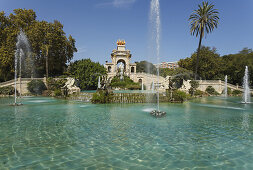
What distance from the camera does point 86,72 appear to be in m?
32.1

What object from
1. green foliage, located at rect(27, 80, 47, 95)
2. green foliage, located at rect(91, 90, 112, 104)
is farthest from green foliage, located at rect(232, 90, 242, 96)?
green foliage, located at rect(27, 80, 47, 95)

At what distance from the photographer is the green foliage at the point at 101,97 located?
15438mm

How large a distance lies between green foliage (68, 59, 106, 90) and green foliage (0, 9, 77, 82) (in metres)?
5.30

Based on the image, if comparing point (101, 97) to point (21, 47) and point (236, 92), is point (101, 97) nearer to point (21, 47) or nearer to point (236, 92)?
point (21, 47)

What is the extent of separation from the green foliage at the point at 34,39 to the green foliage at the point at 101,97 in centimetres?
2078

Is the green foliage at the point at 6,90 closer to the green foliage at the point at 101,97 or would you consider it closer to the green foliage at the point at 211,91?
the green foliage at the point at 101,97

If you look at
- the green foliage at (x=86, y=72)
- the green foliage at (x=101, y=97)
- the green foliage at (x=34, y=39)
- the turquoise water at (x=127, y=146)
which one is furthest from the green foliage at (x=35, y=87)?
the turquoise water at (x=127, y=146)

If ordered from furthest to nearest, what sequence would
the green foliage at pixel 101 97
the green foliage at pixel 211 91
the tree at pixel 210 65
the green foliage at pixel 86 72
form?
the tree at pixel 210 65, the green foliage at pixel 86 72, the green foliage at pixel 211 91, the green foliage at pixel 101 97

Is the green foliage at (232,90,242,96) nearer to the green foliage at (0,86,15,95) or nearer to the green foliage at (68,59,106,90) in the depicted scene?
the green foliage at (68,59,106,90)

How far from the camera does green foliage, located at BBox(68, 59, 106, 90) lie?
3200cm

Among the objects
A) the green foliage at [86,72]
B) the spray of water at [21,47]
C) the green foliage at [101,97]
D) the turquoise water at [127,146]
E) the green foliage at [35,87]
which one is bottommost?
the turquoise water at [127,146]

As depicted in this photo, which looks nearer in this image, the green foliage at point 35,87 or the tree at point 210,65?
the green foliage at point 35,87

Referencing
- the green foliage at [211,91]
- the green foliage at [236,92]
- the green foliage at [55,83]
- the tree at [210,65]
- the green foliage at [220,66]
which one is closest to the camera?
the green foliage at [55,83]

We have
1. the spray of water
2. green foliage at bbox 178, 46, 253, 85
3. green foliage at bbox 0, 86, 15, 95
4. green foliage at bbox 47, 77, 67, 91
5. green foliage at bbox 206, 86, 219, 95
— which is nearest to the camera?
green foliage at bbox 0, 86, 15, 95
